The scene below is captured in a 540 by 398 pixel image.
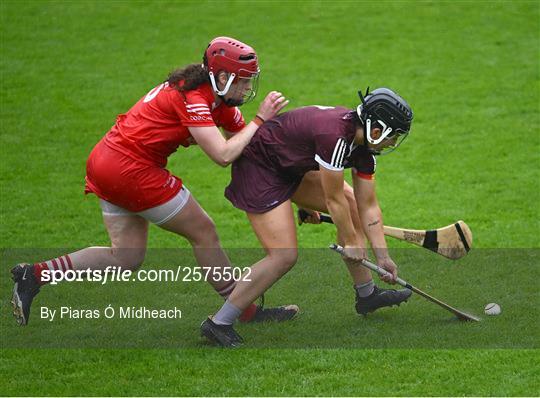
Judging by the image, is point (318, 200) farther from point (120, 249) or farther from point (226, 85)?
point (120, 249)

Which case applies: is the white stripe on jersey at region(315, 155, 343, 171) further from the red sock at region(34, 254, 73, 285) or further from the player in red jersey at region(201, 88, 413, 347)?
the red sock at region(34, 254, 73, 285)

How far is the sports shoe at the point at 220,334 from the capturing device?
7.46 metres

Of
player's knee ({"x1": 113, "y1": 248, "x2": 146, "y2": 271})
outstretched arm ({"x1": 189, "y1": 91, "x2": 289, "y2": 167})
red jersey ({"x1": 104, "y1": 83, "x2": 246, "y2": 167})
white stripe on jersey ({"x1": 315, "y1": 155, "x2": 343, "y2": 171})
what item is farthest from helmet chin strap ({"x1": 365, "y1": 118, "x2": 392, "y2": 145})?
player's knee ({"x1": 113, "y1": 248, "x2": 146, "y2": 271})

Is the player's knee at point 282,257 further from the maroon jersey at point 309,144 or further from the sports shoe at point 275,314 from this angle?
the sports shoe at point 275,314

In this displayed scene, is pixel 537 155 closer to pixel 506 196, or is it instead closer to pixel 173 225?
pixel 506 196

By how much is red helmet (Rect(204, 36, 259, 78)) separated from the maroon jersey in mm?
450

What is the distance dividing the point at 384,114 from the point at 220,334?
1854 mm

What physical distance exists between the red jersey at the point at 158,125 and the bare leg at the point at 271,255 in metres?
0.78

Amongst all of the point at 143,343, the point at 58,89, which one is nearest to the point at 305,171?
the point at 143,343

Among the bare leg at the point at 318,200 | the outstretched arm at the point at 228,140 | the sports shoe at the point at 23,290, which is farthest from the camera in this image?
the bare leg at the point at 318,200

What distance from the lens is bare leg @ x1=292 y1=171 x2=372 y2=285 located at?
795 centimetres

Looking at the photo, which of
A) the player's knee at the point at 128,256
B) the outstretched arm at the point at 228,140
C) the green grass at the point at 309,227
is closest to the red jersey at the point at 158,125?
the outstretched arm at the point at 228,140

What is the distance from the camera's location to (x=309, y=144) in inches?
293

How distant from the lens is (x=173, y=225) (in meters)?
7.68
